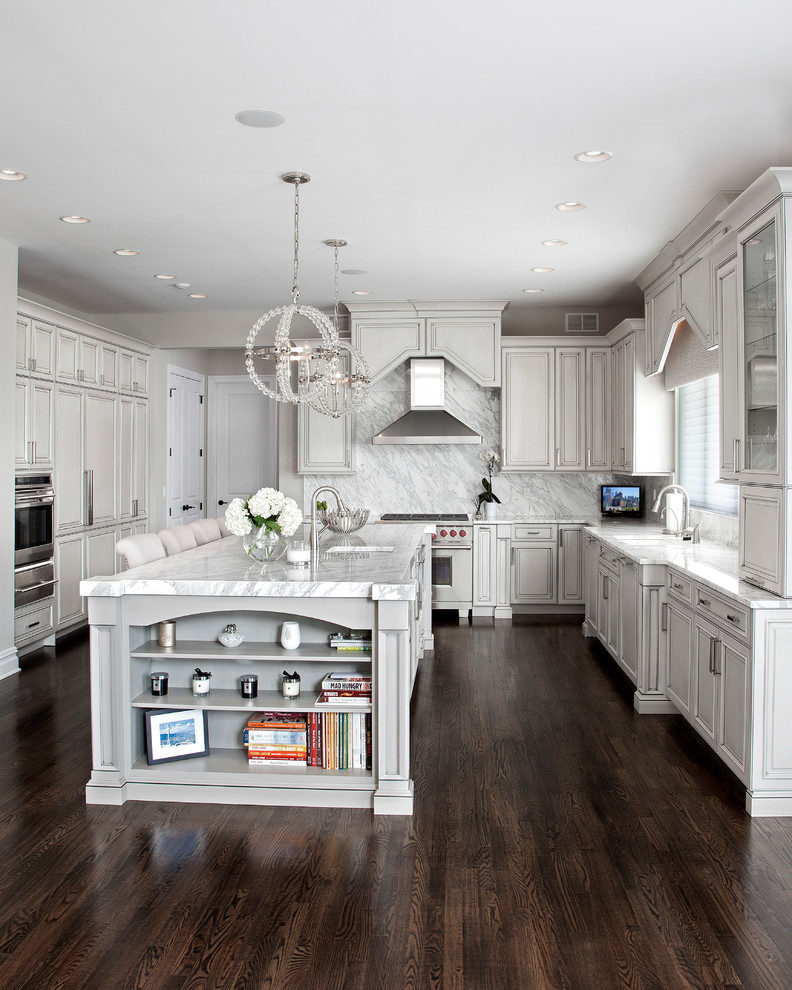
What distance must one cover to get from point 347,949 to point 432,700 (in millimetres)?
2357

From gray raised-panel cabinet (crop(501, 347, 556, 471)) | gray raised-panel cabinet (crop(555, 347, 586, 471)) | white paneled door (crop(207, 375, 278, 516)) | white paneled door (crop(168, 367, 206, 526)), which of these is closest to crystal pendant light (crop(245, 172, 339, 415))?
gray raised-panel cabinet (crop(501, 347, 556, 471))

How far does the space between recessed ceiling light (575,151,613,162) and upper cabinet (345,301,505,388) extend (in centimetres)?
333

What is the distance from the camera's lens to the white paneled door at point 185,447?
8.05 meters

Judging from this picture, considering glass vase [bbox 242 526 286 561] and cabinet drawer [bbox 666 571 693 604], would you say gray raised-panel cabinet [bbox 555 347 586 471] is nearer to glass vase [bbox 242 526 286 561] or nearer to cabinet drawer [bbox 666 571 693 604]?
cabinet drawer [bbox 666 571 693 604]

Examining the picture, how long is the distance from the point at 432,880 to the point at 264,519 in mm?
1679

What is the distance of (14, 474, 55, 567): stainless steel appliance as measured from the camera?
5.28 metres

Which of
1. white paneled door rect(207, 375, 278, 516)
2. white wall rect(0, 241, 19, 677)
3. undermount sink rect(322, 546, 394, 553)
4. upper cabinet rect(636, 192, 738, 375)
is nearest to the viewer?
undermount sink rect(322, 546, 394, 553)

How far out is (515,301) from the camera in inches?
276

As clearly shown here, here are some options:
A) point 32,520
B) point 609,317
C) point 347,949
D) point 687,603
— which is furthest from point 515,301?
point 347,949

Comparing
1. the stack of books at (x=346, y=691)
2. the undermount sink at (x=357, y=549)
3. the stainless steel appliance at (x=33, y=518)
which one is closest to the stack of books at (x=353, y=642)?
the stack of books at (x=346, y=691)

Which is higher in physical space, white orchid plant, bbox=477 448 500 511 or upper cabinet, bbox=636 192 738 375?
upper cabinet, bbox=636 192 738 375

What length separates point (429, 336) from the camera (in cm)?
697

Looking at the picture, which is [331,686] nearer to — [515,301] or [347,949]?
[347,949]

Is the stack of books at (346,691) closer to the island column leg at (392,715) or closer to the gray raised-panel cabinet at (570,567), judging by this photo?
the island column leg at (392,715)
